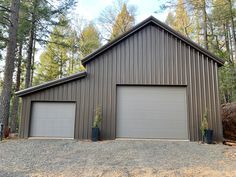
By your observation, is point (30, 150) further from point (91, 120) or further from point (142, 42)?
point (142, 42)

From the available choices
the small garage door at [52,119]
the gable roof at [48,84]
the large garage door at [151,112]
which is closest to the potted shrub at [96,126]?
the large garage door at [151,112]

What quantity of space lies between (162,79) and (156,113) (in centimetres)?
160

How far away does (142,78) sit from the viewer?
378 inches

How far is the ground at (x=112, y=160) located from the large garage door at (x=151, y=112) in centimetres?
172

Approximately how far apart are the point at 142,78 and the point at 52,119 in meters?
4.56

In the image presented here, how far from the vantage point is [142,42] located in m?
9.99

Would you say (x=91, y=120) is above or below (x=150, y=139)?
above

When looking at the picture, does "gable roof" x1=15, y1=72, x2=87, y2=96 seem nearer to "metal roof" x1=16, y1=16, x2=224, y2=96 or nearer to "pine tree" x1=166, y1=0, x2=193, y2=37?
"metal roof" x1=16, y1=16, x2=224, y2=96

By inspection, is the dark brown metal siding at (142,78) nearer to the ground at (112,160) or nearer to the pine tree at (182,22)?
the ground at (112,160)

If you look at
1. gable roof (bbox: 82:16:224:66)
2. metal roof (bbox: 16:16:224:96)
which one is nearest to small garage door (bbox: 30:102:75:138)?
metal roof (bbox: 16:16:224:96)

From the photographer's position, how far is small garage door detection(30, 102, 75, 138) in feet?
30.5

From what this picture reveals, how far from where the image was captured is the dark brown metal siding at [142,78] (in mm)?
9211

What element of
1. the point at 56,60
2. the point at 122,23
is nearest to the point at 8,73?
the point at 56,60

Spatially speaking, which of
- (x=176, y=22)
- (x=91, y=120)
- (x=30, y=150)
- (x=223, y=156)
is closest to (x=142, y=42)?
(x=91, y=120)
